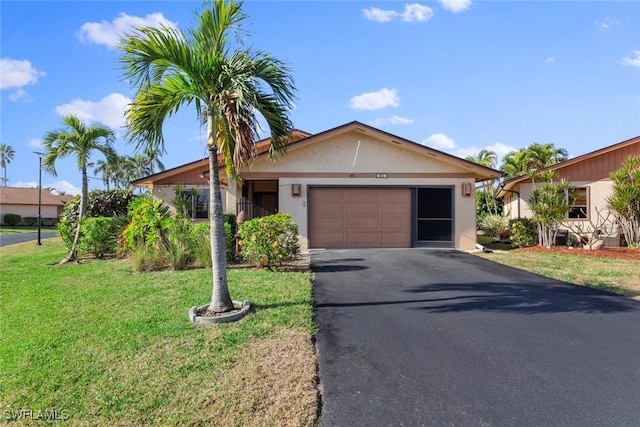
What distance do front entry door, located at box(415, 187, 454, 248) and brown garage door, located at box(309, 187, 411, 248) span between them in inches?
18.4

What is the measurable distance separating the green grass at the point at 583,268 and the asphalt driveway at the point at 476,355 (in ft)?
2.88

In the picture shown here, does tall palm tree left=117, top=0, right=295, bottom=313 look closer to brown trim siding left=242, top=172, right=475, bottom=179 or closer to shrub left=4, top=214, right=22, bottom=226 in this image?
brown trim siding left=242, top=172, right=475, bottom=179

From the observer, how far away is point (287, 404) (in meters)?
3.12

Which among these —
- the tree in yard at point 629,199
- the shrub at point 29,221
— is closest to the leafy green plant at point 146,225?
the tree in yard at point 629,199

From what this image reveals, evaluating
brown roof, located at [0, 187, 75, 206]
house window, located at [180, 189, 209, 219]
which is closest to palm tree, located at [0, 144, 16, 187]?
brown roof, located at [0, 187, 75, 206]

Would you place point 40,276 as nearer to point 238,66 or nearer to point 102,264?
point 102,264

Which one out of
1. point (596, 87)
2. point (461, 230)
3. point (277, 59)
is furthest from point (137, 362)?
point (596, 87)

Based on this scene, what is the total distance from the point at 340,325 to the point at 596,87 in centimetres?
1436

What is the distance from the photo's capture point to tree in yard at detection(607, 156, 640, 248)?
13.1 metres

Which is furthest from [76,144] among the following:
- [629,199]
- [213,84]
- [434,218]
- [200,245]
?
[629,199]

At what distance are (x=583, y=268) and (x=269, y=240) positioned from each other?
849 centimetres

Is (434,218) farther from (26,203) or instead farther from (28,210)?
(28,210)

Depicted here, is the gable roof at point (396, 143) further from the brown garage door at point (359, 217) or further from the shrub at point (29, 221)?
the shrub at point (29, 221)

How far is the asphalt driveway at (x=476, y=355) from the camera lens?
3039 millimetres
